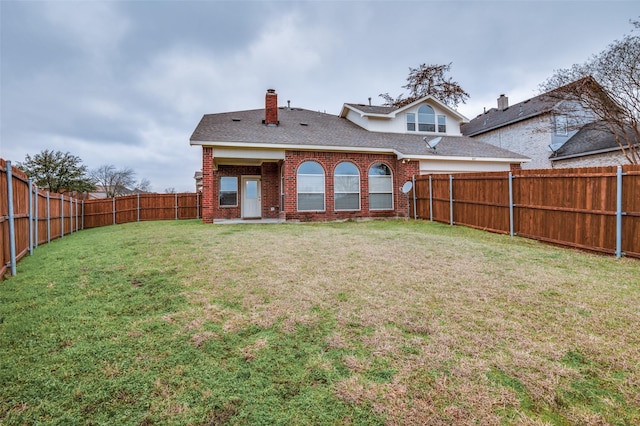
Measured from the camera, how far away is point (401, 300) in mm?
3480

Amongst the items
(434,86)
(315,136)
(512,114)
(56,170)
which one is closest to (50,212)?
(315,136)

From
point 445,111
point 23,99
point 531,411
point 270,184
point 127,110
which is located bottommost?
point 531,411

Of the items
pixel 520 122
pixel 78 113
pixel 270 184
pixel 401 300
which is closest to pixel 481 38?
pixel 520 122

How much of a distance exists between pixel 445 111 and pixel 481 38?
152 inches

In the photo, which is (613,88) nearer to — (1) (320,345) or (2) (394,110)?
(2) (394,110)

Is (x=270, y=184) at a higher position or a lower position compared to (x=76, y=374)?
higher

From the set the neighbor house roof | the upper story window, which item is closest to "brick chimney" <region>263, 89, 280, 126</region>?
the upper story window

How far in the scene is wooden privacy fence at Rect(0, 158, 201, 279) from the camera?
4.99 meters

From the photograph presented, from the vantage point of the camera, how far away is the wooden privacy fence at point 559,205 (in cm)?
593

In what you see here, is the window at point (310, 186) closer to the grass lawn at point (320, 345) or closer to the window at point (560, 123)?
the grass lawn at point (320, 345)

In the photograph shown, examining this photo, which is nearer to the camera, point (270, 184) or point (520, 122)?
point (270, 184)

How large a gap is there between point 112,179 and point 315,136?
33.2 m

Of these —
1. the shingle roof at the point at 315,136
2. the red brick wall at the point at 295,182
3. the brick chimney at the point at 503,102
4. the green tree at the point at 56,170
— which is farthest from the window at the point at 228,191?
the brick chimney at the point at 503,102

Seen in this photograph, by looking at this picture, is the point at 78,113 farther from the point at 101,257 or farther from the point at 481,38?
the point at 481,38
